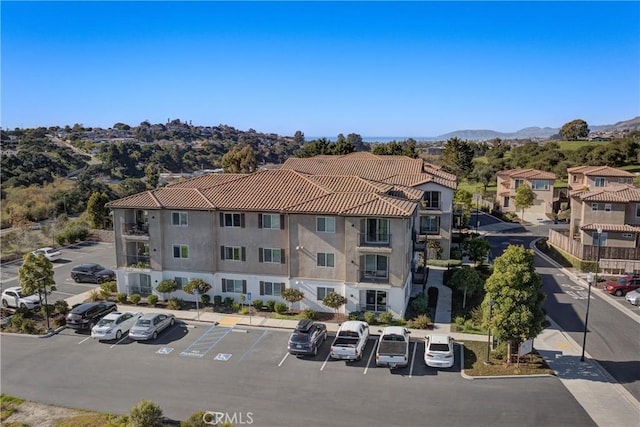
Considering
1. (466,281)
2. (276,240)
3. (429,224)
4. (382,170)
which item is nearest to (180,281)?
(276,240)

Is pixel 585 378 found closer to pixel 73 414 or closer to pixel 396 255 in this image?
pixel 396 255

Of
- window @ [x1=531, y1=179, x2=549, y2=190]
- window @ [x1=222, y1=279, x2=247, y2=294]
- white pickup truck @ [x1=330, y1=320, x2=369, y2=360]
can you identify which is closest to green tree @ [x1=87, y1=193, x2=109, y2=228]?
window @ [x1=222, y1=279, x2=247, y2=294]

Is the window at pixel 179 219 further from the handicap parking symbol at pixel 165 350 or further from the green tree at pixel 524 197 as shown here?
the green tree at pixel 524 197

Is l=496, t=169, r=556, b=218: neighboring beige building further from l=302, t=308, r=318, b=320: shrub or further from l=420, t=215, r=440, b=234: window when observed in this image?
l=302, t=308, r=318, b=320: shrub

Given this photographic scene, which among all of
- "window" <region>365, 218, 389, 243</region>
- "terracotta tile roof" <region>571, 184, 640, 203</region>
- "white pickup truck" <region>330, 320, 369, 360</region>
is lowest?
"white pickup truck" <region>330, 320, 369, 360</region>

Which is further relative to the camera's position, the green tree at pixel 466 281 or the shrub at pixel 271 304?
the green tree at pixel 466 281

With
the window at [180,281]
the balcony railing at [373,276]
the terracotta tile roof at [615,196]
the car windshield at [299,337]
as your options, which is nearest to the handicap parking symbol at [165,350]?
the car windshield at [299,337]
